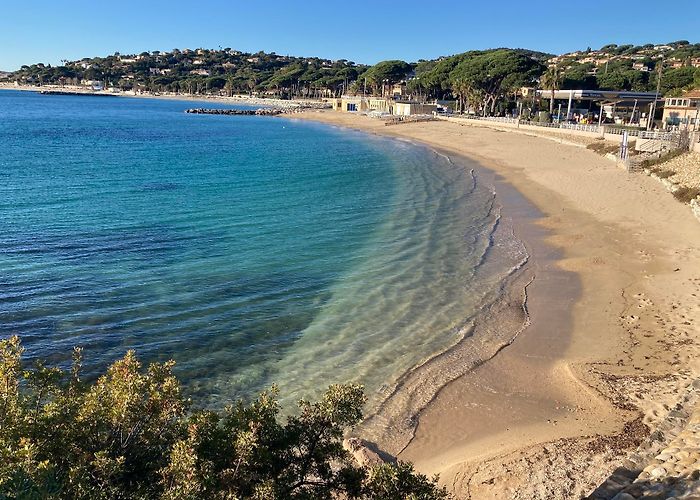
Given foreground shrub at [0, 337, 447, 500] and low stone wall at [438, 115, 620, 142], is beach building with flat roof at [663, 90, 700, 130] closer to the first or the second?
low stone wall at [438, 115, 620, 142]

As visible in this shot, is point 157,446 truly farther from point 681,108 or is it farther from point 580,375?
point 681,108

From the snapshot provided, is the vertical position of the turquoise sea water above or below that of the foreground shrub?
below

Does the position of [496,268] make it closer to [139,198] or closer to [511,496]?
[511,496]

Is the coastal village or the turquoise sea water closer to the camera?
the coastal village

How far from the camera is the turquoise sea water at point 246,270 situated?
47.2 feet

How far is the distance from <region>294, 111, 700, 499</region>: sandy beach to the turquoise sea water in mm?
2009

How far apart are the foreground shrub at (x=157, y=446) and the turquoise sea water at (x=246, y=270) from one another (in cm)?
670

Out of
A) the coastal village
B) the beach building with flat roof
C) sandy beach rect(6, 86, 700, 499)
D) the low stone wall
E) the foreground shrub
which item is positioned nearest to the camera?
the foreground shrub

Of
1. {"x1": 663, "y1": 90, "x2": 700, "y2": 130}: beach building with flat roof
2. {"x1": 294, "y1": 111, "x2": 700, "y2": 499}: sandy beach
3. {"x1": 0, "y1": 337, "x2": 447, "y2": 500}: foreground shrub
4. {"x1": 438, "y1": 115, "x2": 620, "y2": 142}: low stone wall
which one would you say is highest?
{"x1": 663, "y1": 90, "x2": 700, "y2": 130}: beach building with flat roof

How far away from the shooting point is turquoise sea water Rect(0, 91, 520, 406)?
14398 millimetres

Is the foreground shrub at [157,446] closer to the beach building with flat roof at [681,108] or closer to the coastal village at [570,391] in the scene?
the coastal village at [570,391]

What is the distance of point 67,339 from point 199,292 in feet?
15.2

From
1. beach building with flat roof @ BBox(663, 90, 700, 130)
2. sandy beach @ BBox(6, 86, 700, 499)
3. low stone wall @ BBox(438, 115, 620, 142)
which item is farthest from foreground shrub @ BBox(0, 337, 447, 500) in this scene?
beach building with flat roof @ BBox(663, 90, 700, 130)

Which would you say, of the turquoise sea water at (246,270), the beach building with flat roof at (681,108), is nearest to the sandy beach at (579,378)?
the turquoise sea water at (246,270)
